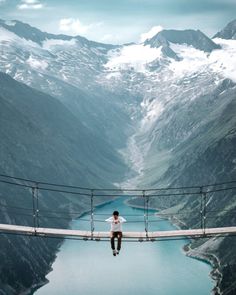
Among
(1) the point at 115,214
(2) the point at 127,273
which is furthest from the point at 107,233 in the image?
(2) the point at 127,273

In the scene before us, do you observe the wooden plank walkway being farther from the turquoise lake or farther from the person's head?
the turquoise lake

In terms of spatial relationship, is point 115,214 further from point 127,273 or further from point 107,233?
point 127,273

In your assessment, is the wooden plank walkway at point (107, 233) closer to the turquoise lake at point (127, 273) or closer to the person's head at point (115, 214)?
the person's head at point (115, 214)

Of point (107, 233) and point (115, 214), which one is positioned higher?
point (115, 214)

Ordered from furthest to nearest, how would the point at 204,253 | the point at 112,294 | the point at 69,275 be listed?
the point at 204,253
the point at 69,275
the point at 112,294

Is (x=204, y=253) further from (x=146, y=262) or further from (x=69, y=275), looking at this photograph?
(x=69, y=275)

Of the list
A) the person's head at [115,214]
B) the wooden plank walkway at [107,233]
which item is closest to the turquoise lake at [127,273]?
the wooden plank walkway at [107,233]

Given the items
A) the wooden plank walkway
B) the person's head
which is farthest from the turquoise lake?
the person's head

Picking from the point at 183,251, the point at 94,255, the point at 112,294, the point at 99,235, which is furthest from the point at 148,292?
the point at 99,235

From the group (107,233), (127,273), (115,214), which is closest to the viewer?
(115,214)
